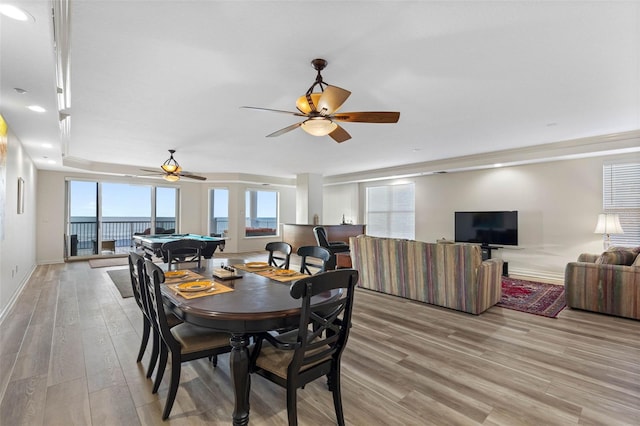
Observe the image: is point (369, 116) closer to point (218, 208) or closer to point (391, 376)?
point (391, 376)

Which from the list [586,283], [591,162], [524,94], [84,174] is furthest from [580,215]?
[84,174]

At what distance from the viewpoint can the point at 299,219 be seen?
9.52 meters

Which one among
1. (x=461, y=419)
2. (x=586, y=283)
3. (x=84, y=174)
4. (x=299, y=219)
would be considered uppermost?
(x=84, y=174)

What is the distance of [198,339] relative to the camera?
1.99 meters

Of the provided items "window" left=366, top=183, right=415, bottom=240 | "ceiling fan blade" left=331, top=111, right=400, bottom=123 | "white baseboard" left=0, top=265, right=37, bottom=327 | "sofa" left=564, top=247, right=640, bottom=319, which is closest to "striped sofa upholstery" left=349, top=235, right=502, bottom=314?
→ "sofa" left=564, top=247, right=640, bottom=319

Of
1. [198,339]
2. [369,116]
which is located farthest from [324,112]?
[198,339]

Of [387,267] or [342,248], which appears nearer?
[387,267]

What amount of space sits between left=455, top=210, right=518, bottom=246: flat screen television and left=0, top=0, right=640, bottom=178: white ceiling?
204 cm

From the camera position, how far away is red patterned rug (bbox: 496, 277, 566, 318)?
4.04 meters

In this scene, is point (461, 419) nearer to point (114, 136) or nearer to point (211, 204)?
point (114, 136)

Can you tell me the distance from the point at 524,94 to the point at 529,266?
4439 mm

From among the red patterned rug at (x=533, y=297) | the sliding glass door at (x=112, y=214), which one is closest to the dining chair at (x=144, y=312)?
the red patterned rug at (x=533, y=297)

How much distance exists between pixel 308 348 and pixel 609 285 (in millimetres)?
4295

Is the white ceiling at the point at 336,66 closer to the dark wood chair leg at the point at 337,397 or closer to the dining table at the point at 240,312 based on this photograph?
the dining table at the point at 240,312
